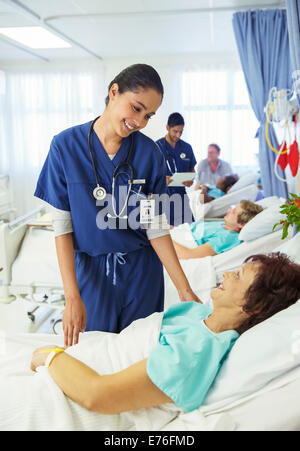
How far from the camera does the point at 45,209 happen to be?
3316 mm

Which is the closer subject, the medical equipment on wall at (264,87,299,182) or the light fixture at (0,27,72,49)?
the medical equipment on wall at (264,87,299,182)

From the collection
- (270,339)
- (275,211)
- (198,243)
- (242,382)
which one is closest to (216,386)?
(242,382)

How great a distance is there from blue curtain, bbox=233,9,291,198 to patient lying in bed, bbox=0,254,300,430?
225cm

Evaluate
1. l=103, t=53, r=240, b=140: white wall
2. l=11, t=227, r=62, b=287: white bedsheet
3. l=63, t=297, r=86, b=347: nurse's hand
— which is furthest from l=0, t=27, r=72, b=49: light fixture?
l=63, t=297, r=86, b=347: nurse's hand

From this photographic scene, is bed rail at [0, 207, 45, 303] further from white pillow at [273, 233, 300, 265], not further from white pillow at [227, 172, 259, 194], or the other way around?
white pillow at [227, 172, 259, 194]

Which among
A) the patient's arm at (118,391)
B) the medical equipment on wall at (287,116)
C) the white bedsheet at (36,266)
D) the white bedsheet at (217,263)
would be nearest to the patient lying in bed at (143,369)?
the patient's arm at (118,391)

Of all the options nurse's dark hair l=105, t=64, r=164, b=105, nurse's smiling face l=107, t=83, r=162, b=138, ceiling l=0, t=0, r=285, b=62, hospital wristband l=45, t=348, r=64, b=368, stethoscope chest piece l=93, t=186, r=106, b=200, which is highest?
ceiling l=0, t=0, r=285, b=62

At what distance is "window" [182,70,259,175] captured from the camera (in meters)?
5.21

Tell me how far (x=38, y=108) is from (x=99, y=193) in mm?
3257

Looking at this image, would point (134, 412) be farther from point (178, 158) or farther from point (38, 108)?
point (38, 108)

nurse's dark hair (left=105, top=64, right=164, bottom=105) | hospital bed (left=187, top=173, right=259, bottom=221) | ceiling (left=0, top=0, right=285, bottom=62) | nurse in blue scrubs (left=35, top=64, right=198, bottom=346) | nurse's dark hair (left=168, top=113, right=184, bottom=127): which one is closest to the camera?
nurse's dark hair (left=105, top=64, right=164, bottom=105)

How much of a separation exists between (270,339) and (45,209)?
8.71ft

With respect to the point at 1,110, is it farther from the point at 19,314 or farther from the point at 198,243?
the point at 198,243

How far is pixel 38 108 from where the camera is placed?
164 inches
